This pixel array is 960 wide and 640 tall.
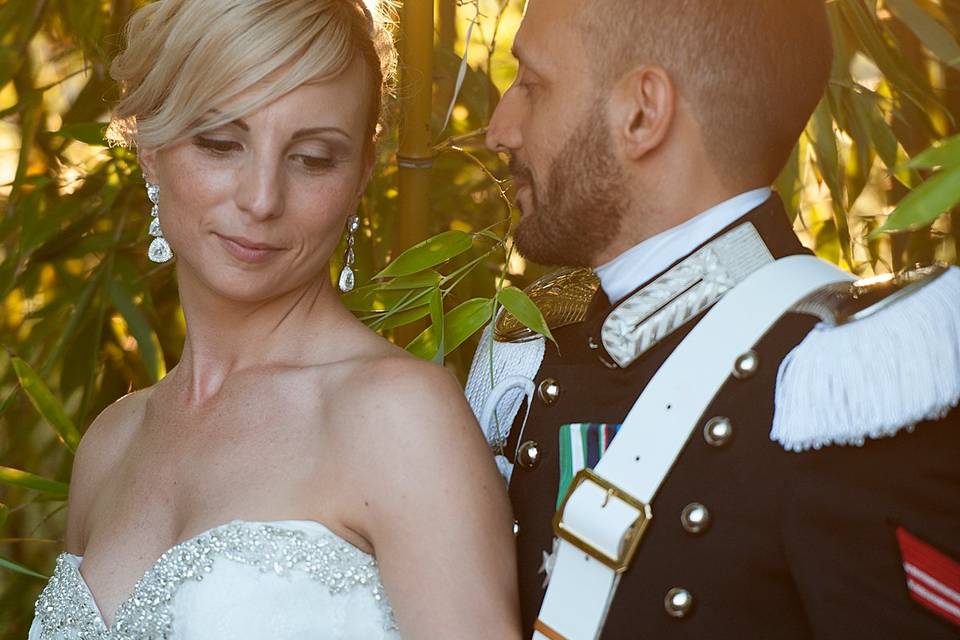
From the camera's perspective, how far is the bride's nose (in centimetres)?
142

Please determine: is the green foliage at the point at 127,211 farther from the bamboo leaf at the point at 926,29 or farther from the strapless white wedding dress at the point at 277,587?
the strapless white wedding dress at the point at 277,587

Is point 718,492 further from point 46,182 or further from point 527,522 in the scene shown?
point 46,182

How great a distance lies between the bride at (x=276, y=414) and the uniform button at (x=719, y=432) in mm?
272

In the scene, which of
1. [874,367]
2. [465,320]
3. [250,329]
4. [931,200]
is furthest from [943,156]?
[250,329]

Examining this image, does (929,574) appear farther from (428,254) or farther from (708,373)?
(428,254)

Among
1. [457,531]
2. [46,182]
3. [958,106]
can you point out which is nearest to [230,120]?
[457,531]

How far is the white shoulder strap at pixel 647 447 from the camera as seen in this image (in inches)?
45.2

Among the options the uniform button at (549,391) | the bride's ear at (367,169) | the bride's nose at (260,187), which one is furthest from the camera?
the bride's ear at (367,169)

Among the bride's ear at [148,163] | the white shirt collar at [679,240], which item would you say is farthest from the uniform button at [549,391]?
the bride's ear at [148,163]

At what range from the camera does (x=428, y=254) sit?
61.9 inches

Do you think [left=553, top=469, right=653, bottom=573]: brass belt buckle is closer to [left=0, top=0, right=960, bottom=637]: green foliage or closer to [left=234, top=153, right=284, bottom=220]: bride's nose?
[left=234, top=153, right=284, bottom=220]: bride's nose

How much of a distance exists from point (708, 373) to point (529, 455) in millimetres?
231

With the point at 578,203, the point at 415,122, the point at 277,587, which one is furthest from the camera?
the point at 415,122

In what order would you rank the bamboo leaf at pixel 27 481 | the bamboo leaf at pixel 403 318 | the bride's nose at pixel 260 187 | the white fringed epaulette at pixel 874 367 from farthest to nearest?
the bamboo leaf at pixel 27 481
the bamboo leaf at pixel 403 318
the bride's nose at pixel 260 187
the white fringed epaulette at pixel 874 367
